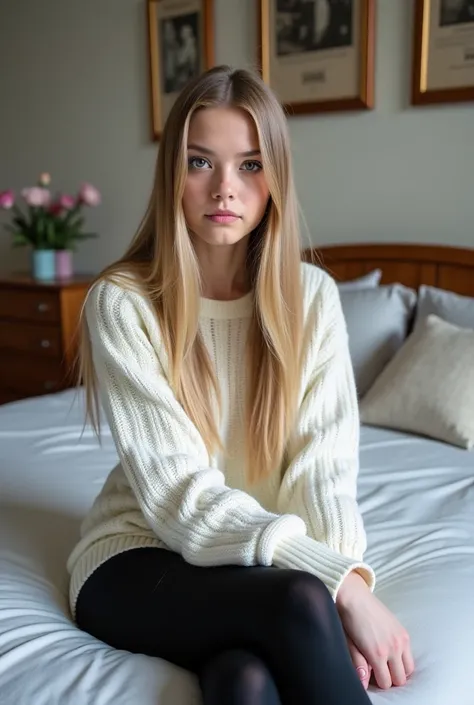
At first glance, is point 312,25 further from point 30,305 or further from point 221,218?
point 221,218

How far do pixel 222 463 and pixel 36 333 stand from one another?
81.0 inches

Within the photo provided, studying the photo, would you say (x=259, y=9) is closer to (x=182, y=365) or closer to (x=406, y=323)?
(x=406, y=323)

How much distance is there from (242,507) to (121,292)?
39 cm

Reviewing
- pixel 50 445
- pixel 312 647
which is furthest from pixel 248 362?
pixel 50 445

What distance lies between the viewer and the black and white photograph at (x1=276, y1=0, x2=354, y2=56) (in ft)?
7.97

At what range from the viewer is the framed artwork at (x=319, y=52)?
2406 millimetres

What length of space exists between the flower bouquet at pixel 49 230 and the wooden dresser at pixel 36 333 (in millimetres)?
104

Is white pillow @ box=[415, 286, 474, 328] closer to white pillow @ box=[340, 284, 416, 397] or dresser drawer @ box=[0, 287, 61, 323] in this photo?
white pillow @ box=[340, 284, 416, 397]

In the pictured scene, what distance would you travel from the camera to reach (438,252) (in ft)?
7.55

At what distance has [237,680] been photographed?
2.50 feet

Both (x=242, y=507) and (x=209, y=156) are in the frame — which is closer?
(x=242, y=507)

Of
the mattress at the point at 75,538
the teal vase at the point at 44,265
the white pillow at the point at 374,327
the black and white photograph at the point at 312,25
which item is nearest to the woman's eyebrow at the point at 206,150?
the mattress at the point at 75,538

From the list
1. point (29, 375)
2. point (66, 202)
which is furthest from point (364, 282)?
point (29, 375)

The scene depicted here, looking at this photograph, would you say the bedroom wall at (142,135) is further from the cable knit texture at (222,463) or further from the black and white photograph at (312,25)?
the cable knit texture at (222,463)
